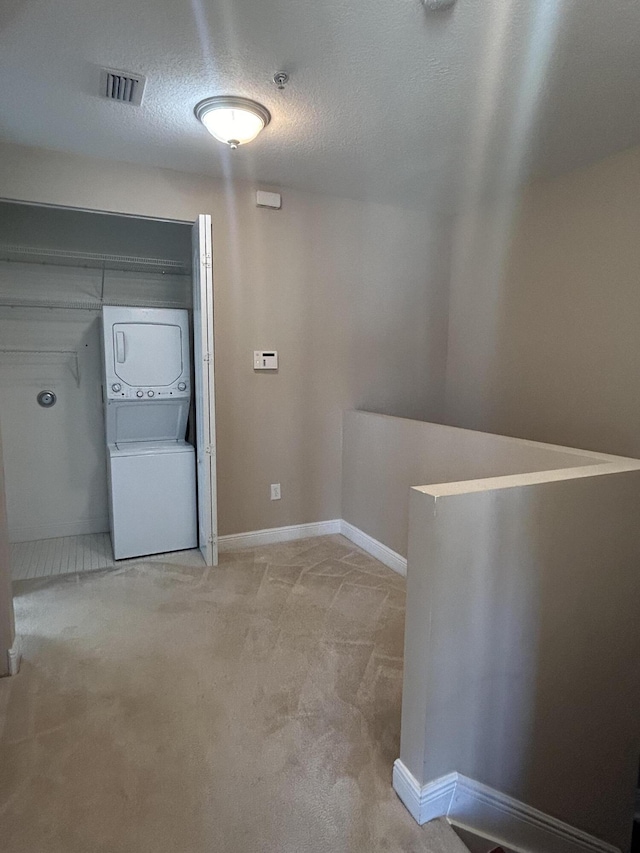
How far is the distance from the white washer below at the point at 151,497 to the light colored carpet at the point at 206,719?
1.14ft

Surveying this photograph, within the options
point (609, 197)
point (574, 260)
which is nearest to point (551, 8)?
point (609, 197)

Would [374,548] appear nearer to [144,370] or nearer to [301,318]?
[301,318]

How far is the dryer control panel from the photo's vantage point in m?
2.94

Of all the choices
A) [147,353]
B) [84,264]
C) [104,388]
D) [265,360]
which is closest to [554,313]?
[265,360]

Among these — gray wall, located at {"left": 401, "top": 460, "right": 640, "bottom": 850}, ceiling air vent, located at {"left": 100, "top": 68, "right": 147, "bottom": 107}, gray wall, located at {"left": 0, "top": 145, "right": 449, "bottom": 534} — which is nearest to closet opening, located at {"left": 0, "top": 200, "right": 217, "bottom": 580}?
gray wall, located at {"left": 0, "top": 145, "right": 449, "bottom": 534}

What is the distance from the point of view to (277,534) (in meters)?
3.37

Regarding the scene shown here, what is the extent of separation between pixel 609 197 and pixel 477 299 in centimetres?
108

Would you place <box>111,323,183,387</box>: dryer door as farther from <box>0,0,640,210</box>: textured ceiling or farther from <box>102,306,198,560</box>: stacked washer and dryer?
<box>0,0,640,210</box>: textured ceiling

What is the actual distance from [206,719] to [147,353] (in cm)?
212

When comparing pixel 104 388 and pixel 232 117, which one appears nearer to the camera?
pixel 232 117

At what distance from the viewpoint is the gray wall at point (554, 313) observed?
256cm

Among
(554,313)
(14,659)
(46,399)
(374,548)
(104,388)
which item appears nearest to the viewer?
(14,659)

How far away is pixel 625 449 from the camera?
8.55 ft

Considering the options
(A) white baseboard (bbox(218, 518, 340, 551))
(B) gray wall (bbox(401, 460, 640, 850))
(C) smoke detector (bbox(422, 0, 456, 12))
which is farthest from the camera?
Result: (A) white baseboard (bbox(218, 518, 340, 551))
